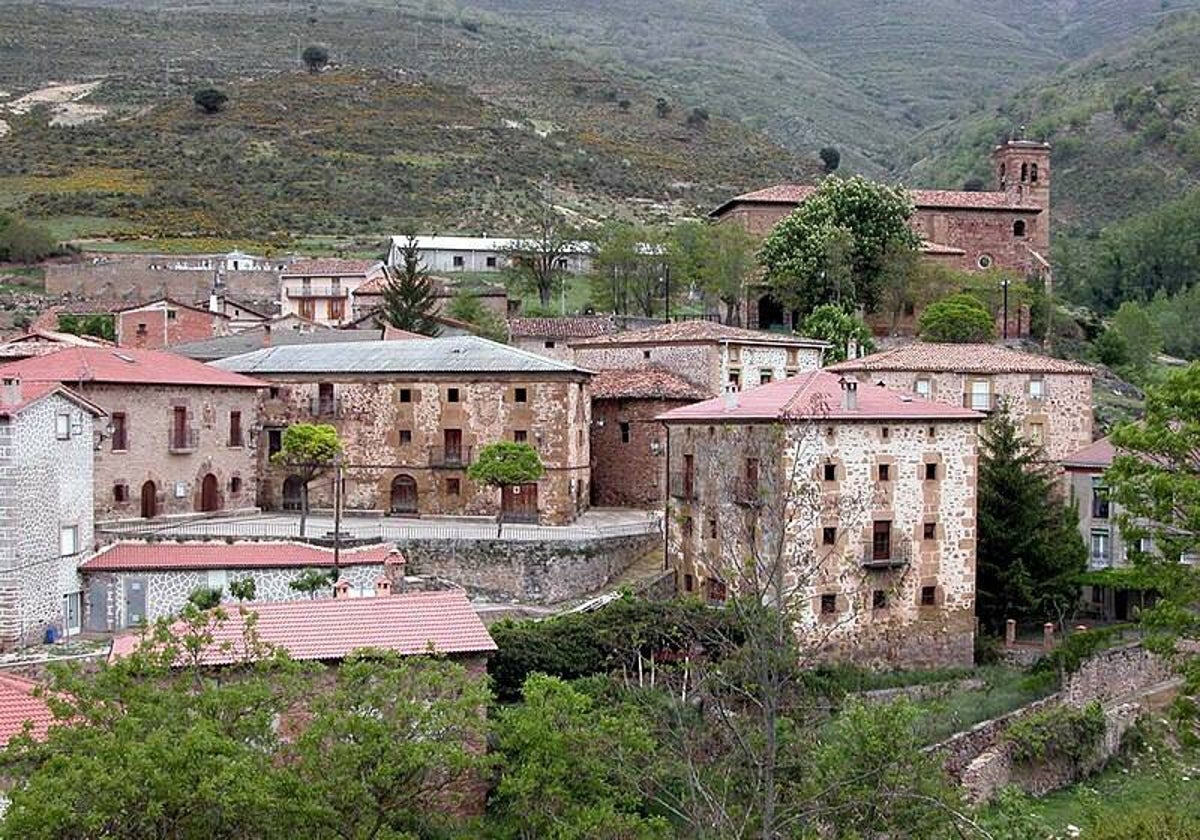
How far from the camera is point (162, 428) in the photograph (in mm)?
36781

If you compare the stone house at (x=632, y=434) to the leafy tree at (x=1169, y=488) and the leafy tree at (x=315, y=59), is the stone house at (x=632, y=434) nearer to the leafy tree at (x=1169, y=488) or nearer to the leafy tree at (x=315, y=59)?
the leafy tree at (x=1169, y=488)

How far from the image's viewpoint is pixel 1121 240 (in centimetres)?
8906

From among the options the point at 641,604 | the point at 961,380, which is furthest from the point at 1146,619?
the point at 961,380

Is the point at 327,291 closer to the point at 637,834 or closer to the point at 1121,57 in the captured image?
the point at 637,834

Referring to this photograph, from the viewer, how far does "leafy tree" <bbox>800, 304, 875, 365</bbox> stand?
49.8m

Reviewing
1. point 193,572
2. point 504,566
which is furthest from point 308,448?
Answer: point 193,572

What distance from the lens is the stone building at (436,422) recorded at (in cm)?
3953

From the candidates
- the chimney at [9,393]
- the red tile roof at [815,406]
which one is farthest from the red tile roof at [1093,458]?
the chimney at [9,393]

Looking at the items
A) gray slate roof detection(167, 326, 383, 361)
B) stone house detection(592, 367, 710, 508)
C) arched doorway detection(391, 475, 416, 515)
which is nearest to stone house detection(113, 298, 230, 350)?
gray slate roof detection(167, 326, 383, 361)

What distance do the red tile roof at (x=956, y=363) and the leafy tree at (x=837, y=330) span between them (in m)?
5.47

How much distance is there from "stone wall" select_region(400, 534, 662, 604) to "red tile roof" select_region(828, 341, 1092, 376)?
11.7 meters

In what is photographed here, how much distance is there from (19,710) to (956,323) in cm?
3902

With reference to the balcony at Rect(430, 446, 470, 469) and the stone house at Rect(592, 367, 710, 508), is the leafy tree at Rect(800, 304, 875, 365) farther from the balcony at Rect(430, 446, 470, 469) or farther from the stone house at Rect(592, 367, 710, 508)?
the balcony at Rect(430, 446, 470, 469)

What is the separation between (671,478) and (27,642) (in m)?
15.2
